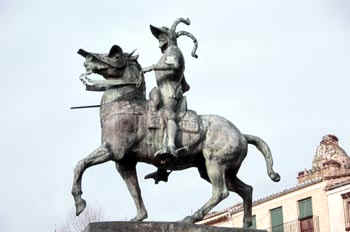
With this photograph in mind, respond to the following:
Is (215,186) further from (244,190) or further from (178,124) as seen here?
(178,124)

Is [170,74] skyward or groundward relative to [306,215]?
groundward

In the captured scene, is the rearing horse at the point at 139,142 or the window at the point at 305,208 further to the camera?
the window at the point at 305,208

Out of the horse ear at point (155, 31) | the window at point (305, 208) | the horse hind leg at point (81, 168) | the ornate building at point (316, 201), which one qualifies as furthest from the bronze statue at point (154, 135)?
the window at point (305, 208)

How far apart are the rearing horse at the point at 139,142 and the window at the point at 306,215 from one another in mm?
31066

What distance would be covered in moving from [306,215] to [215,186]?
32.0 metres

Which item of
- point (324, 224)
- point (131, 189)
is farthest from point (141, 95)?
point (324, 224)

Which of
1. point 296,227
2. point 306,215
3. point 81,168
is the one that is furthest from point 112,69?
point 296,227

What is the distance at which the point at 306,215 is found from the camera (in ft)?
144

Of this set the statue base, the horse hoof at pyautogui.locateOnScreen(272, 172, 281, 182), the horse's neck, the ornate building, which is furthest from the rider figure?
the ornate building

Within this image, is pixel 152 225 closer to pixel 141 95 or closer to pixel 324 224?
pixel 141 95

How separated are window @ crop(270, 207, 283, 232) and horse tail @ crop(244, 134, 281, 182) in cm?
3249

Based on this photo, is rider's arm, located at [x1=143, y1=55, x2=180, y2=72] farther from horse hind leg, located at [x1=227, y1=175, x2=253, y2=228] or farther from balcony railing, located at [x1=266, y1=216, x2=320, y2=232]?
balcony railing, located at [x1=266, y1=216, x2=320, y2=232]

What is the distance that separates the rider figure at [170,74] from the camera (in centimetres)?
1279

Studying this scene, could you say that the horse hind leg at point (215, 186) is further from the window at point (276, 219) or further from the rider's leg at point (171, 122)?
the window at point (276, 219)
